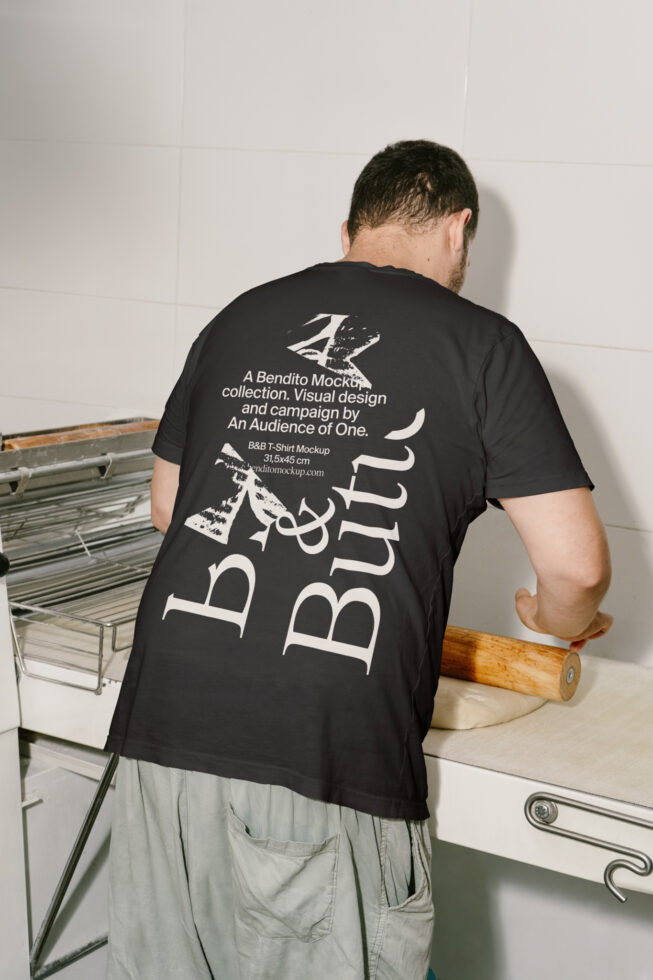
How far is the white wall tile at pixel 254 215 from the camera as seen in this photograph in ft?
5.84

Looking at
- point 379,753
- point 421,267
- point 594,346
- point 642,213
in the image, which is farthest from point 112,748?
point 642,213

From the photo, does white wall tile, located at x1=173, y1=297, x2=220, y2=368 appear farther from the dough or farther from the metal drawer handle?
the metal drawer handle

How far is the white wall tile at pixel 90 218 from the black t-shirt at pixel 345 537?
106 centimetres

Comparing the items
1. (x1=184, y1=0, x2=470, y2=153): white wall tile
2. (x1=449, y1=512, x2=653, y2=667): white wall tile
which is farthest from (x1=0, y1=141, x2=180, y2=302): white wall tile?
(x1=449, y1=512, x2=653, y2=667): white wall tile

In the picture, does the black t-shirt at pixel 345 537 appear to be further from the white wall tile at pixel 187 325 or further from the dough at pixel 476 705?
the white wall tile at pixel 187 325

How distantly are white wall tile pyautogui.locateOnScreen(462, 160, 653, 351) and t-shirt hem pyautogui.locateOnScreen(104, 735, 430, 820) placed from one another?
35.7 inches

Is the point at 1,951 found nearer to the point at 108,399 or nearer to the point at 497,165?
the point at 108,399

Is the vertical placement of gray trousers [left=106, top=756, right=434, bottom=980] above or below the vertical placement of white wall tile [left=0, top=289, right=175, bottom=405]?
below

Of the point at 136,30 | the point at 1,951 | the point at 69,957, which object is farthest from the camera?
the point at 136,30

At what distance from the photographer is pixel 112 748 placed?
39.7 inches

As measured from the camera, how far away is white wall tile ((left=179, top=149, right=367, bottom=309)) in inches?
70.1

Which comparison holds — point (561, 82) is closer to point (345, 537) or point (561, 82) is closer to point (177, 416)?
point (177, 416)

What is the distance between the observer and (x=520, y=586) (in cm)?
170

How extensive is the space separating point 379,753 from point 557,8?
1206mm
